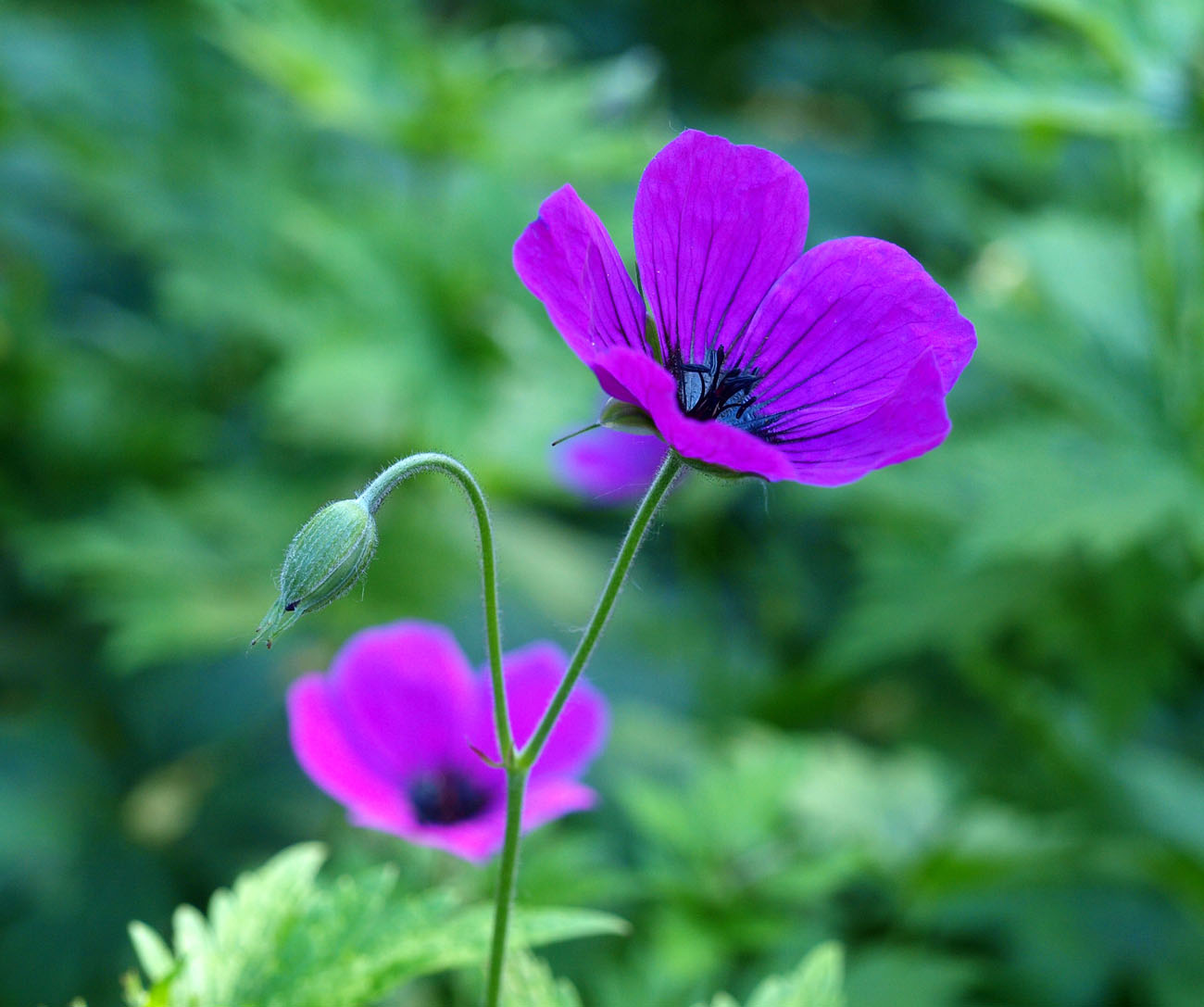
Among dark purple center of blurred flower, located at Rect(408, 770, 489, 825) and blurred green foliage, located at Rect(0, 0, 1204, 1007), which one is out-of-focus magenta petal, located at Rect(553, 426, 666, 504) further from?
dark purple center of blurred flower, located at Rect(408, 770, 489, 825)

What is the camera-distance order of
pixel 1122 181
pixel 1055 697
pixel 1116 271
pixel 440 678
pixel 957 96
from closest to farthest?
1. pixel 440 678
2. pixel 957 96
3. pixel 1116 271
4. pixel 1055 697
5. pixel 1122 181

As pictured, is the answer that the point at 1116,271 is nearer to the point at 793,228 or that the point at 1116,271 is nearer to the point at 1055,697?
the point at 1055,697

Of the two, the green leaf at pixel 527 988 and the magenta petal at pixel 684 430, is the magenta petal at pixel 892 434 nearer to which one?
the magenta petal at pixel 684 430

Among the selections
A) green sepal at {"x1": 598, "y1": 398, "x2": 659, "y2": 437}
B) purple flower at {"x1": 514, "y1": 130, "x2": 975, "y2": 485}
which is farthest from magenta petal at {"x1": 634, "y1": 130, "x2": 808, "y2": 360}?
green sepal at {"x1": 598, "y1": 398, "x2": 659, "y2": 437}

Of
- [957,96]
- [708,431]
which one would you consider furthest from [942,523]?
[708,431]

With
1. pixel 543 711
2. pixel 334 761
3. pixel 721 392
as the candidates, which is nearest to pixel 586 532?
pixel 543 711

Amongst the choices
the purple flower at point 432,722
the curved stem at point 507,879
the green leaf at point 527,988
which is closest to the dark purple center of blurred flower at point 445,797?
the purple flower at point 432,722
